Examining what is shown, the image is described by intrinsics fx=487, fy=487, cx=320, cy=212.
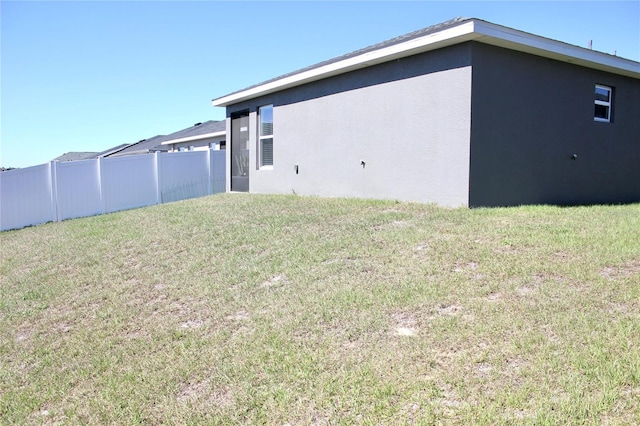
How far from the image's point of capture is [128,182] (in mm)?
16672

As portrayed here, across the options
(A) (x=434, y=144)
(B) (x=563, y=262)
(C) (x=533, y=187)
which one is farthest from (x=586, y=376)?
(C) (x=533, y=187)

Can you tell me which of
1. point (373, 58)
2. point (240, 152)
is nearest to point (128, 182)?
point (240, 152)

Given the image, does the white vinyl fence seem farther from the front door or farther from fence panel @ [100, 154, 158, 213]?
the front door

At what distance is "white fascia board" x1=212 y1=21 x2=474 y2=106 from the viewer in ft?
27.0

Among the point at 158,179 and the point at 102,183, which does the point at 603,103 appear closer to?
the point at 158,179

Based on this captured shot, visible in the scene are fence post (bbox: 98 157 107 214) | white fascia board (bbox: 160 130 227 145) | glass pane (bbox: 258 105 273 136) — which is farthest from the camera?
white fascia board (bbox: 160 130 227 145)

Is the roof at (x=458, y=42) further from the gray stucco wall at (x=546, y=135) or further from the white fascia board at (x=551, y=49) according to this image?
the gray stucco wall at (x=546, y=135)

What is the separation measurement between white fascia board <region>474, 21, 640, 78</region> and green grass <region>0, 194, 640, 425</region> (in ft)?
9.82

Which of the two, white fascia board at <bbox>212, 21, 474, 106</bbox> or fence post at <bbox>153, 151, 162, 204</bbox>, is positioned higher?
white fascia board at <bbox>212, 21, 474, 106</bbox>

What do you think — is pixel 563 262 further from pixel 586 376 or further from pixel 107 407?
pixel 107 407

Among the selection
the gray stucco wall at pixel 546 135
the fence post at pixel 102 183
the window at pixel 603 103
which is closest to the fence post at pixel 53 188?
the fence post at pixel 102 183

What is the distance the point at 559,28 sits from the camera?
12.1 meters

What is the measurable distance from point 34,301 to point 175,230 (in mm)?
2931

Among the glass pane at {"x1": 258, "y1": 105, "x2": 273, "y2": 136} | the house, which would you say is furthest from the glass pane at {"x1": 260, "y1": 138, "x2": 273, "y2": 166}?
the house
